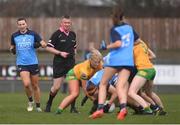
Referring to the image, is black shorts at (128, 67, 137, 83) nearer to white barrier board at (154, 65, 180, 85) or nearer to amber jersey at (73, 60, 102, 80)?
amber jersey at (73, 60, 102, 80)

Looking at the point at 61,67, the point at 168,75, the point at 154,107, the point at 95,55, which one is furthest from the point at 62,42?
the point at 168,75

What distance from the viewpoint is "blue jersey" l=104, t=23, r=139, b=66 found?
14.4 metres

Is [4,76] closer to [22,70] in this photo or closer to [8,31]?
[22,70]

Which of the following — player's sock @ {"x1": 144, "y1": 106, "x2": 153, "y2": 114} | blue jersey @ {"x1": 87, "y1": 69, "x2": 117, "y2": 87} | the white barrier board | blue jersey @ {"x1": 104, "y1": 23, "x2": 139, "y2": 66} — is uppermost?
blue jersey @ {"x1": 104, "y1": 23, "x2": 139, "y2": 66}

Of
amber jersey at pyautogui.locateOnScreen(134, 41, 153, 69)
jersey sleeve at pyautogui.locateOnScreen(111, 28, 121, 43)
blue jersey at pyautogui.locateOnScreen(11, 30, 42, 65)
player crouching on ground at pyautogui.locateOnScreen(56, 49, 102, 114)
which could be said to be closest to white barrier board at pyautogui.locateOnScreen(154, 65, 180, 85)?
blue jersey at pyautogui.locateOnScreen(11, 30, 42, 65)

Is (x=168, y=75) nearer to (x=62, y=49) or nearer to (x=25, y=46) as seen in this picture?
(x=62, y=49)

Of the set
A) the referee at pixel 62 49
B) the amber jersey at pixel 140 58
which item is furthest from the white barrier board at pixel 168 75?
Result: the amber jersey at pixel 140 58

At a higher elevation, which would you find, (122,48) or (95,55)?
(122,48)

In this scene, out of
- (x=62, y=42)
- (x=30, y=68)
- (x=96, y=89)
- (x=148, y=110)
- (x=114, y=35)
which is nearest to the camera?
(x=114, y=35)

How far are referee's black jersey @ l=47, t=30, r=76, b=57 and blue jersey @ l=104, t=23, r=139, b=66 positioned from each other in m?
2.91

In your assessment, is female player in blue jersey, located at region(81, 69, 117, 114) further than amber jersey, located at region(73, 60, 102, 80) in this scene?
No

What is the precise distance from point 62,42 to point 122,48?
3.11 metres

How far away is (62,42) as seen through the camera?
17.3 m

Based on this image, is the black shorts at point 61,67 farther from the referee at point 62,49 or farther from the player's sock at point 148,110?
the player's sock at point 148,110
